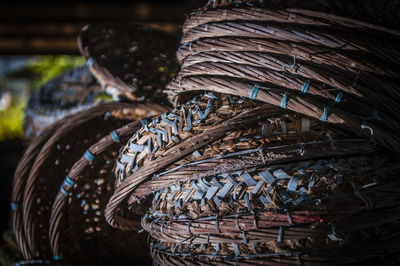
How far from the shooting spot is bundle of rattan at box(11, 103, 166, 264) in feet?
2.56

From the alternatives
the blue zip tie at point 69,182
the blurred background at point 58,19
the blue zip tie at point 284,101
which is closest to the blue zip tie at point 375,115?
the blue zip tie at point 284,101

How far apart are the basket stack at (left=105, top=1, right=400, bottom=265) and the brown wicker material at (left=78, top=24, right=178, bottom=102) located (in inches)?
11.7

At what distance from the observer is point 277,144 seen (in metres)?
0.48

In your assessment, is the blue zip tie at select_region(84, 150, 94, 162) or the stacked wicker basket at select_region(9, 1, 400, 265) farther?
the blue zip tie at select_region(84, 150, 94, 162)

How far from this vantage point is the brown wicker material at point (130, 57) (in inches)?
31.7

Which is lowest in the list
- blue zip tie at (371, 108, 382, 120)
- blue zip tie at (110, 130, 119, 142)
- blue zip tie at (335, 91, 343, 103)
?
blue zip tie at (110, 130, 119, 142)

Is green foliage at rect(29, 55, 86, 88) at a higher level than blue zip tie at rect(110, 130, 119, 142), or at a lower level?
lower

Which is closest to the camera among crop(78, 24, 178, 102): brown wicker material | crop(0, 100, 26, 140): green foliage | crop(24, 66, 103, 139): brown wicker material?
crop(78, 24, 178, 102): brown wicker material

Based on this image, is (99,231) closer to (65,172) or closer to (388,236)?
(65,172)

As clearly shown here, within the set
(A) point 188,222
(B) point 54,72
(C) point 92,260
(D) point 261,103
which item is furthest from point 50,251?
(B) point 54,72

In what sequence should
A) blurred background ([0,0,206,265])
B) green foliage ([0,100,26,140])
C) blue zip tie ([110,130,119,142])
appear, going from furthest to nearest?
blurred background ([0,0,206,265])
green foliage ([0,100,26,140])
blue zip tie ([110,130,119,142])

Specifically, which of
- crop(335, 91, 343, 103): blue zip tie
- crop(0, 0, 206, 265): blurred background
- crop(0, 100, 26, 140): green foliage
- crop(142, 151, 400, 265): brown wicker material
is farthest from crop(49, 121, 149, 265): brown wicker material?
crop(0, 0, 206, 265): blurred background

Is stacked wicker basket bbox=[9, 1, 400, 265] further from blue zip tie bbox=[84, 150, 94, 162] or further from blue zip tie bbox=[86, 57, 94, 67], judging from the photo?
blue zip tie bbox=[86, 57, 94, 67]

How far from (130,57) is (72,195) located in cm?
34
